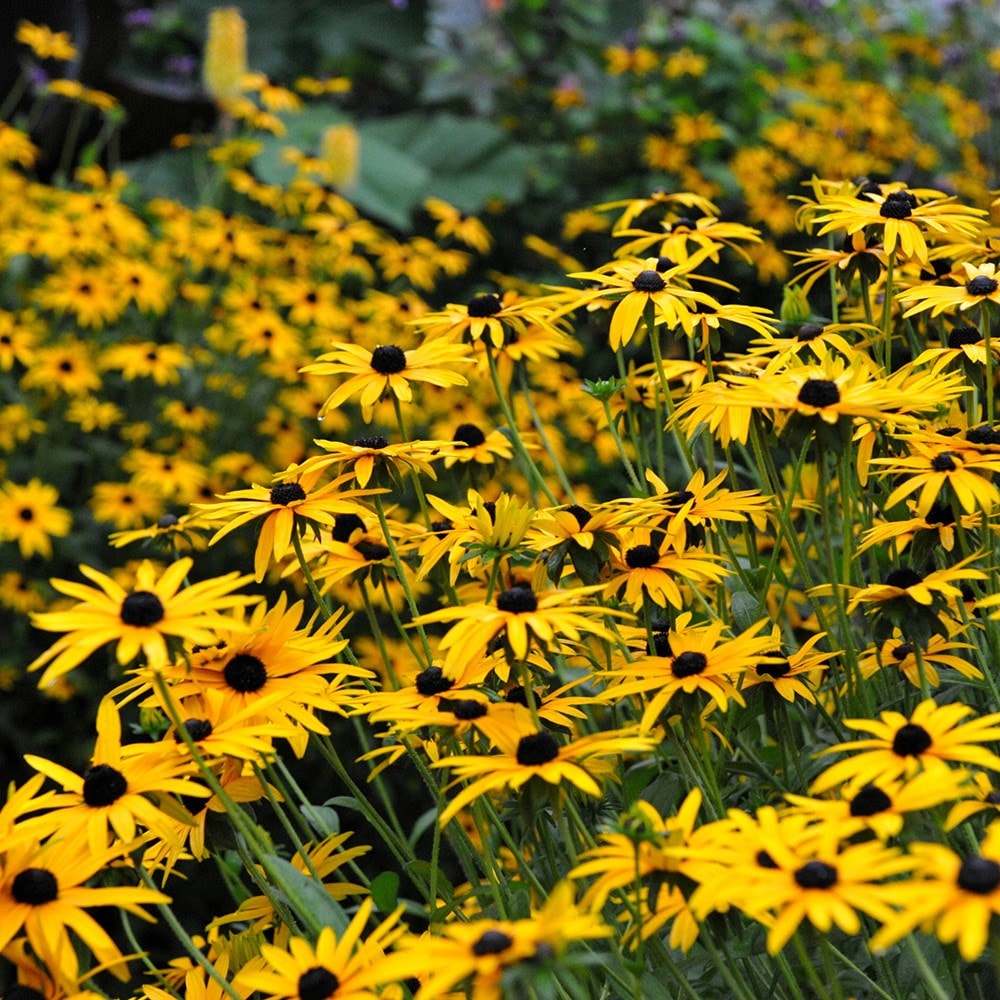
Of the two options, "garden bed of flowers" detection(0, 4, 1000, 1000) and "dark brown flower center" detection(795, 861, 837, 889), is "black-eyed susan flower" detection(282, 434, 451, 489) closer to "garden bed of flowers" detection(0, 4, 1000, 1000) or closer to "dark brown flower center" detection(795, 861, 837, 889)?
"garden bed of flowers" detection(0, 4, 1000, 1000)

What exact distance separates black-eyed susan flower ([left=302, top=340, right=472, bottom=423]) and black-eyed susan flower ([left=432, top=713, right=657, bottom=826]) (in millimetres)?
543

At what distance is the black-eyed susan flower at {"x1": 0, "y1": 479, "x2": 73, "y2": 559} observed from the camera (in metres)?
2.99

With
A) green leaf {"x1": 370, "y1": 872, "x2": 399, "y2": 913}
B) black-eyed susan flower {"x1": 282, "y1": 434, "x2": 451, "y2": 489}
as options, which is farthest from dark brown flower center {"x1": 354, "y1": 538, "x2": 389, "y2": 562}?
green leaf {"x1": 370, "y1": 872, "x2": 399, "y2": 913}

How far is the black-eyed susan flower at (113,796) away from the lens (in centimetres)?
110

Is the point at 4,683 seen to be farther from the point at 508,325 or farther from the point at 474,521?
the point at 474,521

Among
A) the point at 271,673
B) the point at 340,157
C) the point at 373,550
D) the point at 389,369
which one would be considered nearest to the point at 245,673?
the point at 271,673

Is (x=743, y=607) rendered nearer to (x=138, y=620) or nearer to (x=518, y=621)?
(x=518, y=621)

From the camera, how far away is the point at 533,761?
112 cm

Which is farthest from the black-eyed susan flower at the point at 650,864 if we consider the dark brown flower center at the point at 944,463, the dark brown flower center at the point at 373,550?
the dark brown flower center at the point at 373,550

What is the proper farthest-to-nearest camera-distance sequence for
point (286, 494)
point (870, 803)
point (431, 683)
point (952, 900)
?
point (286, 494) < point (431, 683) < point (870, 803) < point (952, 900)

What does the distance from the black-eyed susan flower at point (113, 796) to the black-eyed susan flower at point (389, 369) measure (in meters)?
0.54

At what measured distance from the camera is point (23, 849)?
1.10m

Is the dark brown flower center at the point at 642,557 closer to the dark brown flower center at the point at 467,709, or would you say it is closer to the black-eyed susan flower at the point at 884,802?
the dark brown flower center at the point at 467,709

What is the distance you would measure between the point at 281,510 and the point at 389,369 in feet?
0.99
